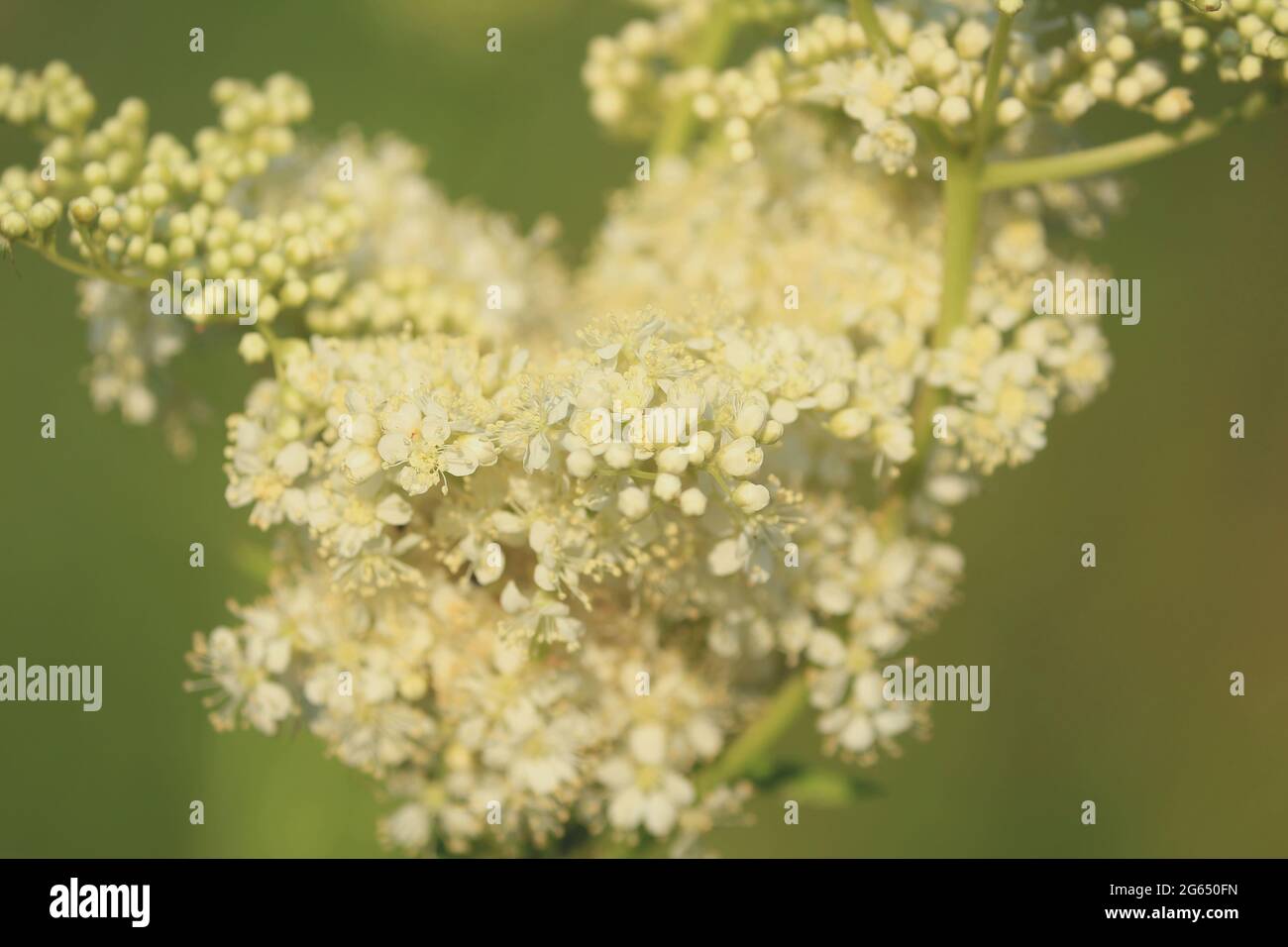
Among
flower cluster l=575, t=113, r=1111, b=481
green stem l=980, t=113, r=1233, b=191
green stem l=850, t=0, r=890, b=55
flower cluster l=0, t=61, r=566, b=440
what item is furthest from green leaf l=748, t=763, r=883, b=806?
green stem l=850, t=0, r=890, b=55

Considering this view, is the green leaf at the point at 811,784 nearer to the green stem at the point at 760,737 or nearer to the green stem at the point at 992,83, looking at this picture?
the green stem at the point at 760,737

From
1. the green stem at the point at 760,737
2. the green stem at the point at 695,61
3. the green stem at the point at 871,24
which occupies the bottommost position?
the green stem at the point at 760,737

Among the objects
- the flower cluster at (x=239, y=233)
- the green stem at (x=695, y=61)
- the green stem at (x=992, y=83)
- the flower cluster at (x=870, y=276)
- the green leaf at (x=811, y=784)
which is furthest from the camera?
the green stem at (x=695, y=61)

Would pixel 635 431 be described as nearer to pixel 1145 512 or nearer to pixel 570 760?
pixel 570 760

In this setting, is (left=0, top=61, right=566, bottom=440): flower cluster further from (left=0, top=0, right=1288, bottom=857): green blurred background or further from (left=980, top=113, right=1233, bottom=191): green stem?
(left=980, top=113, right=1233, bottom=191): green stem

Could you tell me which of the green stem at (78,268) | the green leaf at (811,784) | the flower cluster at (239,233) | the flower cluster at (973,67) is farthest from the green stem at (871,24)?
the green leaf at (811,784)

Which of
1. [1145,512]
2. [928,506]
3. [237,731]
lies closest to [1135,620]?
[1145,512]

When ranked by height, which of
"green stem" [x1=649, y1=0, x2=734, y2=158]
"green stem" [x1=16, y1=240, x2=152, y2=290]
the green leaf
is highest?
"green stem" [x1=649, y1=0, x2=734, y2=158]

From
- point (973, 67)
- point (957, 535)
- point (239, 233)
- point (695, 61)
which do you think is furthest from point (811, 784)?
point (957, 535)
